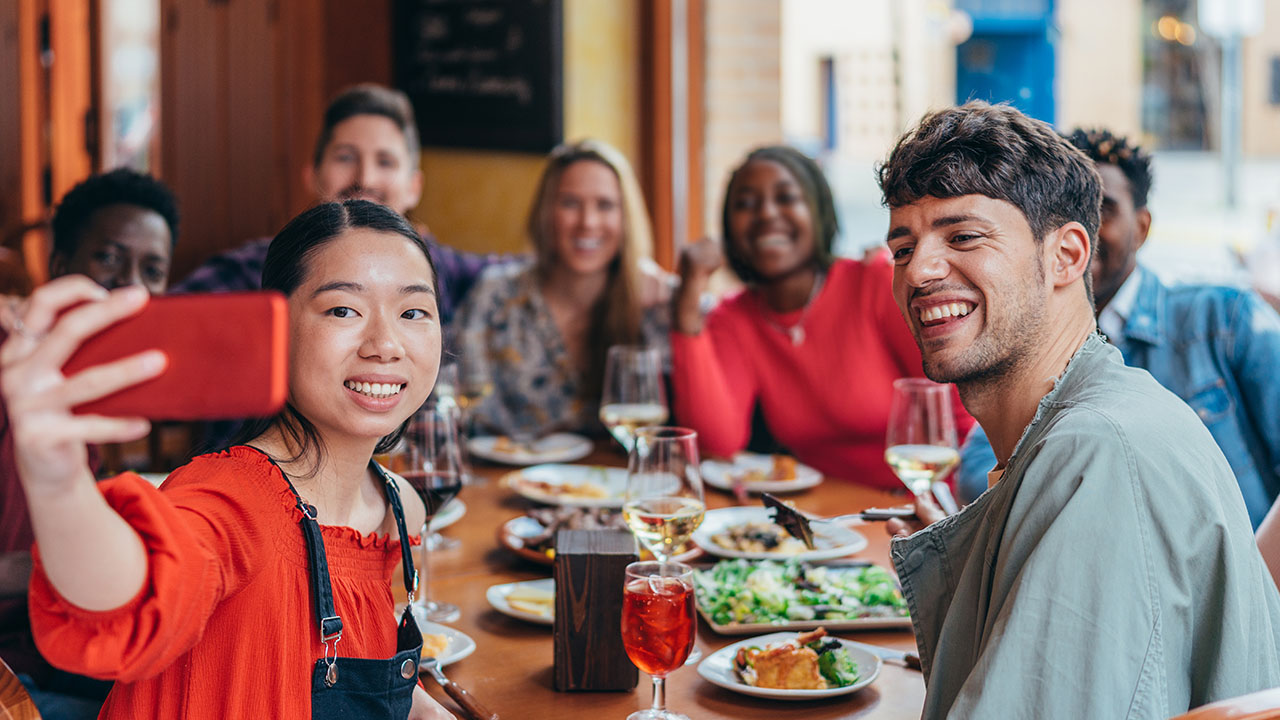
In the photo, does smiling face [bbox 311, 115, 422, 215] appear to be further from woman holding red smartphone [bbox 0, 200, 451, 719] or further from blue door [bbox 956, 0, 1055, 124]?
blue door [bbox 956, 0, 1055, 124]

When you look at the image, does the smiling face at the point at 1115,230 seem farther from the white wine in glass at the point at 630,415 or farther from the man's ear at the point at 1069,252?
the man's ear at the point at 1069,252

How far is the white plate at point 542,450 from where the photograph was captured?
260cm

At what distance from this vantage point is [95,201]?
2.31 metres

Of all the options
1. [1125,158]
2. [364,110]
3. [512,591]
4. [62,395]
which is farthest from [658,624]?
[364,110]

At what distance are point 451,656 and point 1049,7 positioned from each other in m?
3.31

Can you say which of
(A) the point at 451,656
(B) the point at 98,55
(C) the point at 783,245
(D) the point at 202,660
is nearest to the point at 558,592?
(A) the point at 451,656

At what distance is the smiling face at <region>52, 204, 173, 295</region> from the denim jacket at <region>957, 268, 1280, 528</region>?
1643 mm

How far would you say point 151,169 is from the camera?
4418 millimetres

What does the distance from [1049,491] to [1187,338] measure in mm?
1345

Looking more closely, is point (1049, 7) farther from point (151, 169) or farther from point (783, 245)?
point (151, 169)

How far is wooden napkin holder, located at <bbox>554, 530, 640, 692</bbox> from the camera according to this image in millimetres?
1375

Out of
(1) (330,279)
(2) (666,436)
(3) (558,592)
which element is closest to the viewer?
(1) (330,279)

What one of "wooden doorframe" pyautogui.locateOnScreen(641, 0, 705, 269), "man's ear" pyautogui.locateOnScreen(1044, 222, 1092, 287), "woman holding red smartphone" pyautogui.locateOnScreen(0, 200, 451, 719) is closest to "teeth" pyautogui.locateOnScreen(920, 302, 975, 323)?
"man's ear" pyautogui.locateOnScreen(1044, 222, 1092, 287)

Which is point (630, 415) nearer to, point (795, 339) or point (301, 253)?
point (795, 339)
